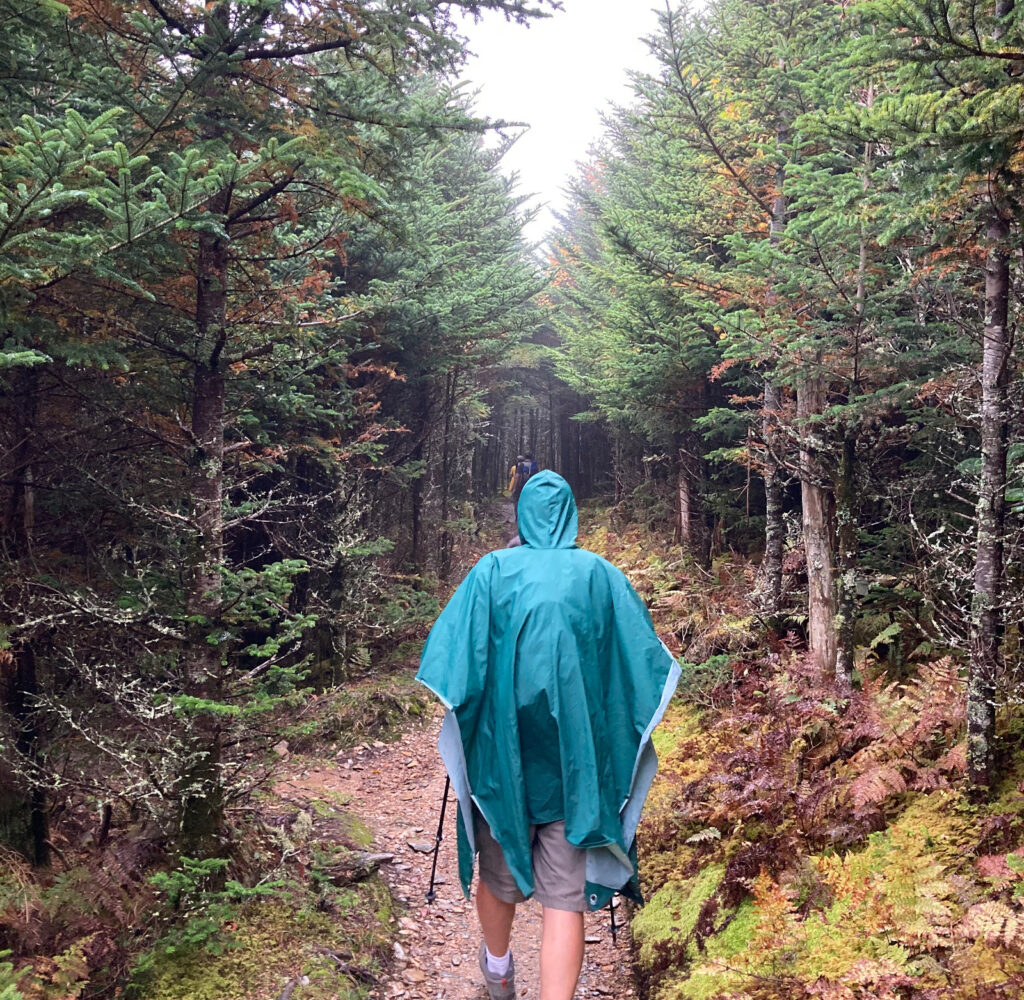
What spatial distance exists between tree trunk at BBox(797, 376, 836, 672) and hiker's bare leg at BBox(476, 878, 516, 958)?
Answer: 14.6 ft

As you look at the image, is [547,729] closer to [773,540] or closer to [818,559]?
[818,559]

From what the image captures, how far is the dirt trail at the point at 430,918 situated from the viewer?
13.2ft

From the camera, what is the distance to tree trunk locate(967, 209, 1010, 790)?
145 inches

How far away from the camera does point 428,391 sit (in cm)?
1359

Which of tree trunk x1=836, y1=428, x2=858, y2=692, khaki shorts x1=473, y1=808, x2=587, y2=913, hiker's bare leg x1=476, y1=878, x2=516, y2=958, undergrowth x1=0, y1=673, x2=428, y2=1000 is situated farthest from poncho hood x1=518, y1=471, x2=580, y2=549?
tree trunk x1=836, y1=428, x2=858, y2=692

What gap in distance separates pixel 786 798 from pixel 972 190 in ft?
12.1

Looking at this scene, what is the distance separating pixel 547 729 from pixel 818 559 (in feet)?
16.7

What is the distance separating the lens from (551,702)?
3207 mm

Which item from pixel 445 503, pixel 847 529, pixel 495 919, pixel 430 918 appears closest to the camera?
pixel 495 919

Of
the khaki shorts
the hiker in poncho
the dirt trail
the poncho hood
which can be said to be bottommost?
the dirt trail

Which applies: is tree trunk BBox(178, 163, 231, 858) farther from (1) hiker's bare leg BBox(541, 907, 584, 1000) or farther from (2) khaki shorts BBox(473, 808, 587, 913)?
(1) hiker's bare leg BBox(541, 907, 584, 1000)

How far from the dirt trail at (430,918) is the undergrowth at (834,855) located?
0.30 meters

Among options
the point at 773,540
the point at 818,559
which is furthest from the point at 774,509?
the point at 818,559

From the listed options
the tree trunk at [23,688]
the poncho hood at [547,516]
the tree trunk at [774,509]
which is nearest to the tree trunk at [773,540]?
the tree trunk at [774,509]
